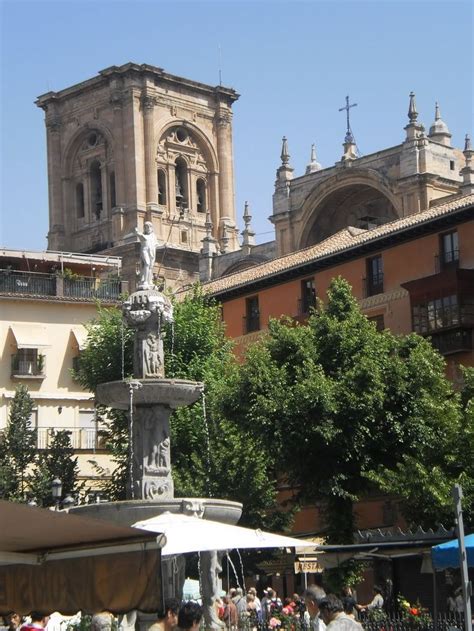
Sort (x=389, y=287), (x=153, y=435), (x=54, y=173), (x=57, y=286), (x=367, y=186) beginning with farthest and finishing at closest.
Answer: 1. (x=54, y=173)
2. (x=367, y=186)
3. (x=57, y=286)
4. (x=389, y=287)
5. (x=153, y=435)

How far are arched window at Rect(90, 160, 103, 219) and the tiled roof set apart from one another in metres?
41.0

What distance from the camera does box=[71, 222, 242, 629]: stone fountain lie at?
23484 mm

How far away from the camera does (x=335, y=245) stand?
59.7 metres

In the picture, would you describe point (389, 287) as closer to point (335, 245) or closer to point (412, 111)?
point (335, 245)

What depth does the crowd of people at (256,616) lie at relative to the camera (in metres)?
12.5

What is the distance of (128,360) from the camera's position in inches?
1925

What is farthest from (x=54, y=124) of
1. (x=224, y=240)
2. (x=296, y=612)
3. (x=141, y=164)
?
(x=296, y=612)

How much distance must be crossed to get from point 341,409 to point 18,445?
44.1 ft

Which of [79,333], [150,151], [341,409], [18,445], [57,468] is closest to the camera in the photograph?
[341,409]

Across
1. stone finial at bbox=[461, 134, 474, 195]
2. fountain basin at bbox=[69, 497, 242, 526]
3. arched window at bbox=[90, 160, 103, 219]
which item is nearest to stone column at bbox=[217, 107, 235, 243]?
arched window at bbox=[90, 160, 103, 219]

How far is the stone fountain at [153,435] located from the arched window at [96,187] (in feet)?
262

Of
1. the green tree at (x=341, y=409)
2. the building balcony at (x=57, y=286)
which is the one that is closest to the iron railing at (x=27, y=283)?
the building balcony at (x=57, y=286)

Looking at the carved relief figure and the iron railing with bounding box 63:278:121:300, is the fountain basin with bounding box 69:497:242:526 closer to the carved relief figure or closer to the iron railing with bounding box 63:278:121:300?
the carved relief figure

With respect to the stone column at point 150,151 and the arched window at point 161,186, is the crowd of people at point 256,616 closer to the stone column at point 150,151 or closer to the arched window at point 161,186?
the stone column at point 150,151
